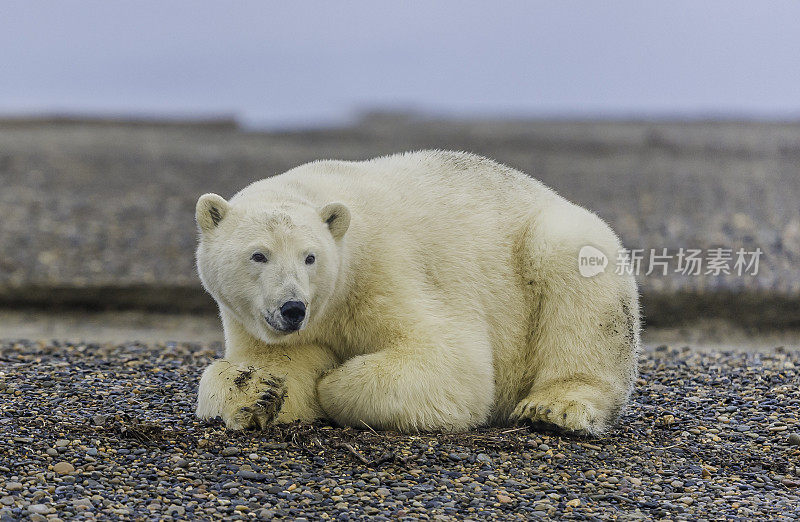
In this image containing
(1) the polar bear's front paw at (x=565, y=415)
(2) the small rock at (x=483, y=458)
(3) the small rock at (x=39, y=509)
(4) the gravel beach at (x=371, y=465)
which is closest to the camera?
(3) the small rock at (x=39, y=509)

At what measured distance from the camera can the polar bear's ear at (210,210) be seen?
5.06 m

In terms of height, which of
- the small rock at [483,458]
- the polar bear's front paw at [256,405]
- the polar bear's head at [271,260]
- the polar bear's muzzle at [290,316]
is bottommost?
the small rock at [483,458]

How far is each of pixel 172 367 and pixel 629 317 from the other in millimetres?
3598

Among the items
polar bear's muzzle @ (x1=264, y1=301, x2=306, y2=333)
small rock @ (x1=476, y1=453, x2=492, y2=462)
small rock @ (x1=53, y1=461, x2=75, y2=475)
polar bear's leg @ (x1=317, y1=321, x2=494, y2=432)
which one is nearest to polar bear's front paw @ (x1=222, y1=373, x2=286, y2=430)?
polar bear's leg @ (x1=317, y1=321, x2=494, y2=432)

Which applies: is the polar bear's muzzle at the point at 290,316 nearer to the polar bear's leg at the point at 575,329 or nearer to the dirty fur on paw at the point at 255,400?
the dirty fur on paw at the point at 255,400

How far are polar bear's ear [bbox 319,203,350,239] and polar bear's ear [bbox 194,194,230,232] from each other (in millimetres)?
552

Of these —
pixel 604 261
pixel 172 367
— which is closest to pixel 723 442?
pixel 604 261

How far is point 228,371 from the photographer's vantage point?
17.4ft

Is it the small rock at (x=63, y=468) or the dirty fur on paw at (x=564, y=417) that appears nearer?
the small rock at (x=63, y=468)

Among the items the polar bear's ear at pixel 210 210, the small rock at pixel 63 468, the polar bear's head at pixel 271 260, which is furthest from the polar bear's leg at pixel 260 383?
the small rock at pixel 63 468

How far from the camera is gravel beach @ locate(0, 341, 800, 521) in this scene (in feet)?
14.4

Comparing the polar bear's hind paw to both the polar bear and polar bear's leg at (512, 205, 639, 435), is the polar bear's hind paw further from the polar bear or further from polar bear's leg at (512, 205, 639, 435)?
polar bear's leg at (512, 205, 639, 435)

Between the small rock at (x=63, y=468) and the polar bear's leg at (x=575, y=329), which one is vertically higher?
the polar bear's leg at (x=575, y=329)

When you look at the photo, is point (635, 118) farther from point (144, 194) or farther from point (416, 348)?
point (416, 348)
